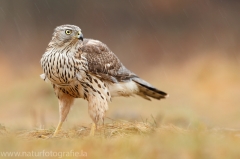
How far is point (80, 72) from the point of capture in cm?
779

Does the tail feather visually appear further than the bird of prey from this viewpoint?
Yes

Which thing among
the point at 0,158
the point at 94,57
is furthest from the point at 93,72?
the point at 0,158

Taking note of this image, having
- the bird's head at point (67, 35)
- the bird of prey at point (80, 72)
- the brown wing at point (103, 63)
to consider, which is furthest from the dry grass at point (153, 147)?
the brown wing at point (103, 63)

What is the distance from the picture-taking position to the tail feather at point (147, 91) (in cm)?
912

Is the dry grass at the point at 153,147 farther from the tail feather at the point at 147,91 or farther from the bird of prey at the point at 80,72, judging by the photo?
the tail feather at the point at 147,91

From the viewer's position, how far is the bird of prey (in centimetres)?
763

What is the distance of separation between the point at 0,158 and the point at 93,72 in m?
3.41

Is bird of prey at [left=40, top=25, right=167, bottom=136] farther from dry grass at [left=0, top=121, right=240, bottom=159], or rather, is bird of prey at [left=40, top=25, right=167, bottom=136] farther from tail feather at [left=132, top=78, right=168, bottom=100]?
dry grass at [left=0, top=121, right=240, bottom=159]

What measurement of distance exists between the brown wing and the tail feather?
0.49ft

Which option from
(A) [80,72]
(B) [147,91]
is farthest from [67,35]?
(B) [147,91]

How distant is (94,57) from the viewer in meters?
8.20

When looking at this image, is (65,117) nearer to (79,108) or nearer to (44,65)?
(44,65)

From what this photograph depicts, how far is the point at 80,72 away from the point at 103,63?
67 cm

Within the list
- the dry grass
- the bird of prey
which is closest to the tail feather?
the bird of prey
